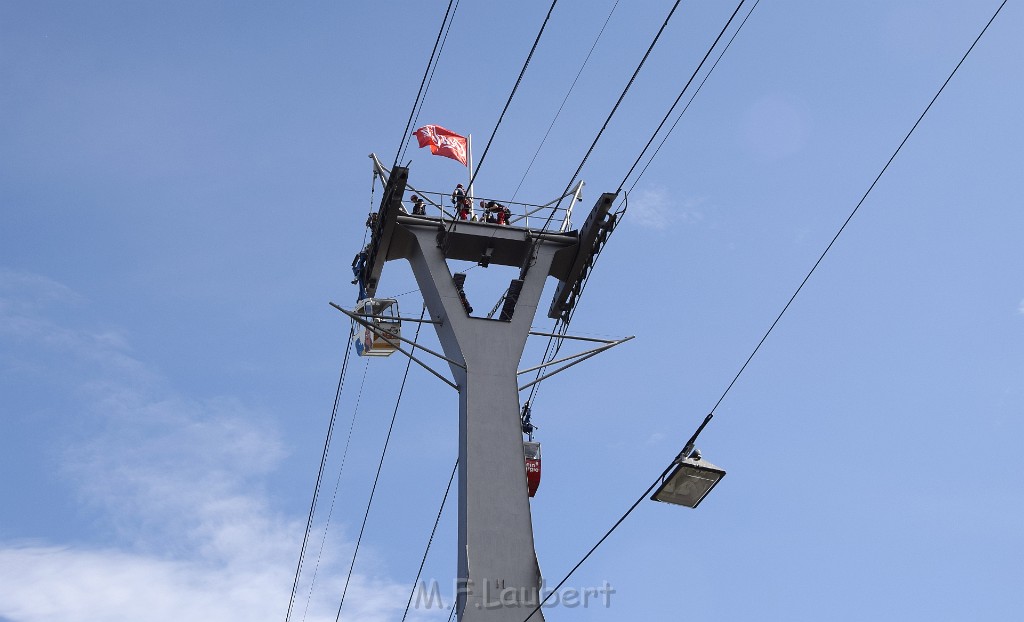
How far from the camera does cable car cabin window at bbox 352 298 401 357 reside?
19.9 metres

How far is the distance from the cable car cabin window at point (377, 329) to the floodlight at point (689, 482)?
6365 millimetres

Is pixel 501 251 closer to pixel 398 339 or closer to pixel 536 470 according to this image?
pixel 398 339

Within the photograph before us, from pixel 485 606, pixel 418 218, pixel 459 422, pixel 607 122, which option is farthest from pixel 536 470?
pixel 607 122

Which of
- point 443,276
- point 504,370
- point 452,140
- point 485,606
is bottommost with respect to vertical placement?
point 485,606

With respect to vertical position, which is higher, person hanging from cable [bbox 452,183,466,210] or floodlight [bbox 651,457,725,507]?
person hanging from cable [bbox 452,183,466,210]

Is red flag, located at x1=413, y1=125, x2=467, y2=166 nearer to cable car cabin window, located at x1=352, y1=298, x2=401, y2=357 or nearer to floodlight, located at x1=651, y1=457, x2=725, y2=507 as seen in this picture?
cable car cabin window, located at x1=352, y1=298, x2=401, y2=357

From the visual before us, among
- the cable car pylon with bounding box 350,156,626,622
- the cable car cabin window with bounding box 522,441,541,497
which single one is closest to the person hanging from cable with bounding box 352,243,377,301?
the cable car pylon with bounding box 350,156,626,622

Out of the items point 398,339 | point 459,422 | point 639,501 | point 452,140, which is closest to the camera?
point 639,501

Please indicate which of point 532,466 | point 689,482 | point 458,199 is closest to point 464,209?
point 458,199

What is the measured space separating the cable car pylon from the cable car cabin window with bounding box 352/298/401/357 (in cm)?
11

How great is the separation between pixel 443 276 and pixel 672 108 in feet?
21.6

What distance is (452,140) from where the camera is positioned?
75.3ft

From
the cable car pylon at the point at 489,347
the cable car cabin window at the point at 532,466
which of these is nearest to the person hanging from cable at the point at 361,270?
the cable car pylon at the point at 489,347

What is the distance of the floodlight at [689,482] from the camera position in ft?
47.9
